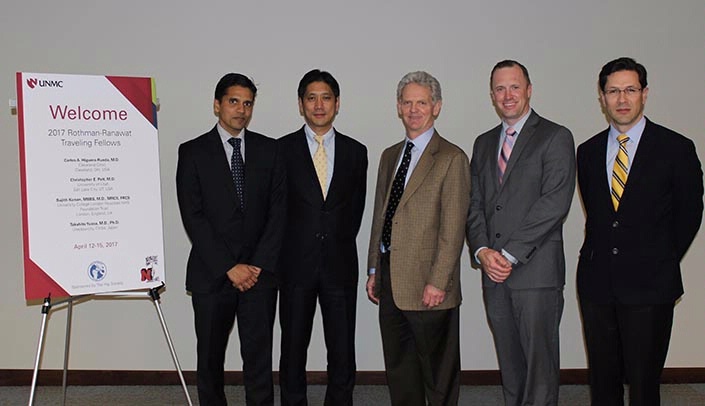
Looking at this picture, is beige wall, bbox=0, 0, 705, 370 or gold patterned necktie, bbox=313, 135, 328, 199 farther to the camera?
beige wall, bbox=0, 0, 705, 370

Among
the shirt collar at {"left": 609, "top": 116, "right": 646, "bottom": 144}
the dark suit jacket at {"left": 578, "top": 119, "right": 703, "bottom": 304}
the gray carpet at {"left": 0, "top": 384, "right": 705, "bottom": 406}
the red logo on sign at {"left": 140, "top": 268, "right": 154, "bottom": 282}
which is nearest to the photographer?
the dark suit jacket at {"left": 578, "top": 119, "right": 703, "bottom": 304}

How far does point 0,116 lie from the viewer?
4035 millimetres

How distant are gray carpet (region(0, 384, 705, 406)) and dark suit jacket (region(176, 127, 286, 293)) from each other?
1.16 metres

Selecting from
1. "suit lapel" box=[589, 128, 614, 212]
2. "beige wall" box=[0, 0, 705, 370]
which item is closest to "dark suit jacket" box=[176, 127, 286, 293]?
"beige wall" box=[0, 0, 705, 370]

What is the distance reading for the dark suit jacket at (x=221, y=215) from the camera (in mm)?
3092

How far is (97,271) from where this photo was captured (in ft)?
9.59

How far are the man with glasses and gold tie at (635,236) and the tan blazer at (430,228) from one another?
0.63m

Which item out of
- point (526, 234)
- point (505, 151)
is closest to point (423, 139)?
point (505, 151)

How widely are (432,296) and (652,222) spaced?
40.2 inches

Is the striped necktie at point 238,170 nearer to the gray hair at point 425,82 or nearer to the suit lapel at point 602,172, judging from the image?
the gray hair at point 425,82

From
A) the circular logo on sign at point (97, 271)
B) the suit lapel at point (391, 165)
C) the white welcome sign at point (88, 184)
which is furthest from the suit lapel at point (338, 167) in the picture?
the circular logo on sign at point (97, 271)

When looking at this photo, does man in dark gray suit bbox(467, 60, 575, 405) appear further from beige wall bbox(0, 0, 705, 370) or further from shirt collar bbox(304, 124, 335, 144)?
beige wall bbox(0, 0, 705, 370)

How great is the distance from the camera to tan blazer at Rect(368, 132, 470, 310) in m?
2.79

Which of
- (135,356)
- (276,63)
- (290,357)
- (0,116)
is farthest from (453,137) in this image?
(0,116)
